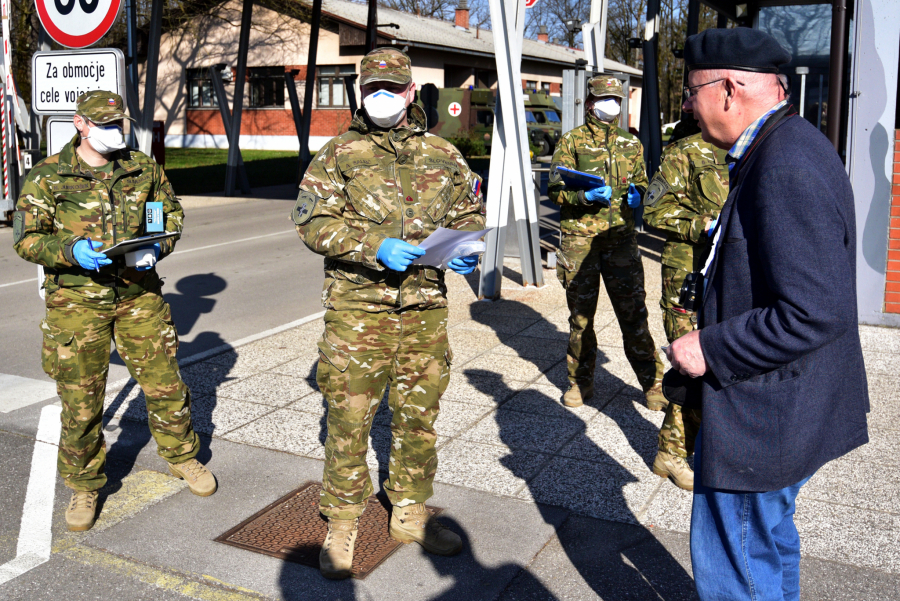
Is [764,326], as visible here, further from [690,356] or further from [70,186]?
[70,186]

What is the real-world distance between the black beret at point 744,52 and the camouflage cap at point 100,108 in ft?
9.92

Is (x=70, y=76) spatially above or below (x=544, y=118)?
below

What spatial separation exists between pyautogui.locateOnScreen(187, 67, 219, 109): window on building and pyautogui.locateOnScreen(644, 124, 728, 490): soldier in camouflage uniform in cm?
4090

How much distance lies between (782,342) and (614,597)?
5.70 feet

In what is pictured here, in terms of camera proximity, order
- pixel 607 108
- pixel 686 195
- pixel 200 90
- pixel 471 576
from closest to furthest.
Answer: pixel 471 576 → pixel 686 195 → pixel 607 108 → pixel 200 90

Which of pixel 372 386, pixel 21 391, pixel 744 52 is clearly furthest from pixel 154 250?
pixel 744 52

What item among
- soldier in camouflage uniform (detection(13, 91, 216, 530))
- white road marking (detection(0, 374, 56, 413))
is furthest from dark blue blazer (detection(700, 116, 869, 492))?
white road marking (detection(0, 374, 56, 413))

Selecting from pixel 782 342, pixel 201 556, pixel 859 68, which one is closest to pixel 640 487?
pixel 201 556

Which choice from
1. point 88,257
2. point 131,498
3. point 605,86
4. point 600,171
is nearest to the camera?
point 88,257

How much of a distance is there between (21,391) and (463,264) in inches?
165

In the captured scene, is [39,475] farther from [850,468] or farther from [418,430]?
[850,468]

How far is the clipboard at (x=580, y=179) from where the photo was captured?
207 inches

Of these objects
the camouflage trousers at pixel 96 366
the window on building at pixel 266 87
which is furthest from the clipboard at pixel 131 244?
the window on building at pixel 266 87

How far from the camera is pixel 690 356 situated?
85.6 inches
